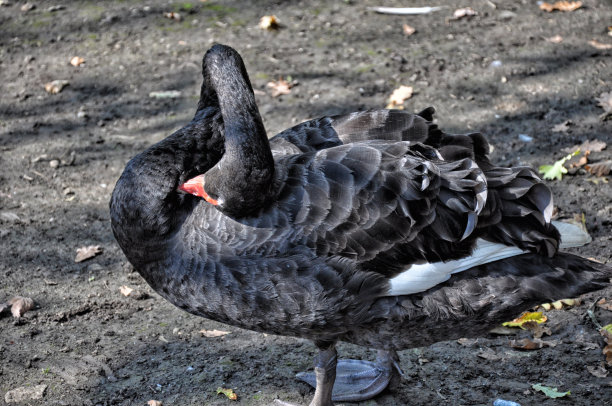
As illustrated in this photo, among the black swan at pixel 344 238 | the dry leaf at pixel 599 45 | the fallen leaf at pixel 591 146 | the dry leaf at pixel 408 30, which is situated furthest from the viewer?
the dry leaf at pixel 408 30

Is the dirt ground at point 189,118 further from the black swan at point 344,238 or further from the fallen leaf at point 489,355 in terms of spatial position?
the black swan at point 344,238

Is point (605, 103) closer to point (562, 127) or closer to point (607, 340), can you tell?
point (562, 127)

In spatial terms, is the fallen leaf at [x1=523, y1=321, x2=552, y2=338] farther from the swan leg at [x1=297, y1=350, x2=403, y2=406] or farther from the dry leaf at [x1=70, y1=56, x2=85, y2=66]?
the dry leaf at [x1=70, y1=56, x2=85, y2=66]

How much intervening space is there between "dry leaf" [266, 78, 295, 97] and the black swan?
273 centimetres

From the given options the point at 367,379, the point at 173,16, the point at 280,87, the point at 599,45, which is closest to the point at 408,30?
the point at 280,87

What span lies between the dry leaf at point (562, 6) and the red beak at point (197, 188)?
16.2 feet

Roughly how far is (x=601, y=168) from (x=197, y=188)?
3.01 metres

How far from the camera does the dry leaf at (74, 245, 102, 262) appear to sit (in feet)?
14.7

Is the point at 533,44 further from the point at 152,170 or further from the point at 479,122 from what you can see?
the point at 152,170

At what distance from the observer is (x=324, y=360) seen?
11.0 ft

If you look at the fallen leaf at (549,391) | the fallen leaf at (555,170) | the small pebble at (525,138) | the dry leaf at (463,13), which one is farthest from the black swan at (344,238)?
the dry leaf at (463,13)

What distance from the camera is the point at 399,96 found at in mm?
5824

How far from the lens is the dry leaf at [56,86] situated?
20.1 ft

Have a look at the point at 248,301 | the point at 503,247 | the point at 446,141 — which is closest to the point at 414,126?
the point at 446,141
